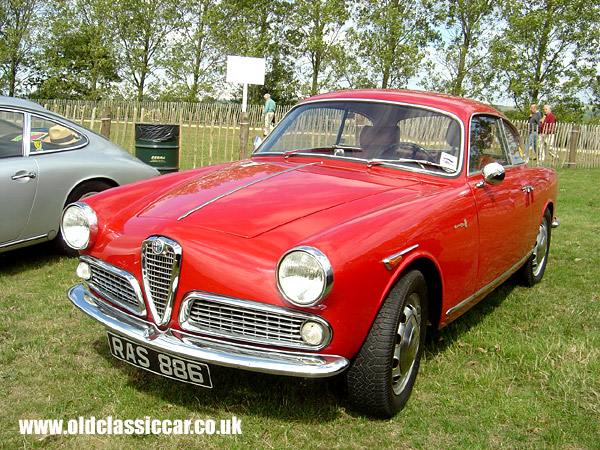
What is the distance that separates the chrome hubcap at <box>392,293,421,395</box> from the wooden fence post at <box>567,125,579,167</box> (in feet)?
54.0

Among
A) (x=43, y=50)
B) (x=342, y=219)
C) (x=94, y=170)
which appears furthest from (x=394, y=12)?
(x=342, y=219)

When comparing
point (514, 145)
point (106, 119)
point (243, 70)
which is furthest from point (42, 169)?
point (243, 70)

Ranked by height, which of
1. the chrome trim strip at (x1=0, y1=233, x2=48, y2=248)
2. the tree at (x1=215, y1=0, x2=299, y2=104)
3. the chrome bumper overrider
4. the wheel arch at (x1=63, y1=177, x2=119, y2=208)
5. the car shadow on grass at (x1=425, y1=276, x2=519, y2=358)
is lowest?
the car shadow on grass at (x1=425, y1=276, x2=519, y2=358)

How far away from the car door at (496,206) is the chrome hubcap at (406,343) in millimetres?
836

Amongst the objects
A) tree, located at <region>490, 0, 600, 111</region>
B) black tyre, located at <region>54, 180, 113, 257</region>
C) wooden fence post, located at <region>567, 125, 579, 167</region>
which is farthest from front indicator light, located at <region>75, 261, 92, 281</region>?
tree, located at <region>490, 0, 600, 111</region>

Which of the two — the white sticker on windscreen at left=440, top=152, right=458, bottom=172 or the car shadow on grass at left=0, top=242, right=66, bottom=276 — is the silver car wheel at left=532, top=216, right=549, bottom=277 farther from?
the car shadow on grass at left=0, top=242, right=66, bottom=276

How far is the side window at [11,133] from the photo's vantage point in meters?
4.94

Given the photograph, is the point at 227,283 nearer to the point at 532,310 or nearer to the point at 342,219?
the point at 342,219

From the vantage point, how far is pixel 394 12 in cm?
3238

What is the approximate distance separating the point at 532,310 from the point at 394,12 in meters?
30.7

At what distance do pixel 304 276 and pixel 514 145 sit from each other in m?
3.31

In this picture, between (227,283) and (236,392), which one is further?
(236,392)

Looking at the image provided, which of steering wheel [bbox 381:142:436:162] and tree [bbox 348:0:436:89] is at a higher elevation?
tree [bbox 348:0:436:89]

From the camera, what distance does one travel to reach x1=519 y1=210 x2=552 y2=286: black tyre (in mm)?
5180
